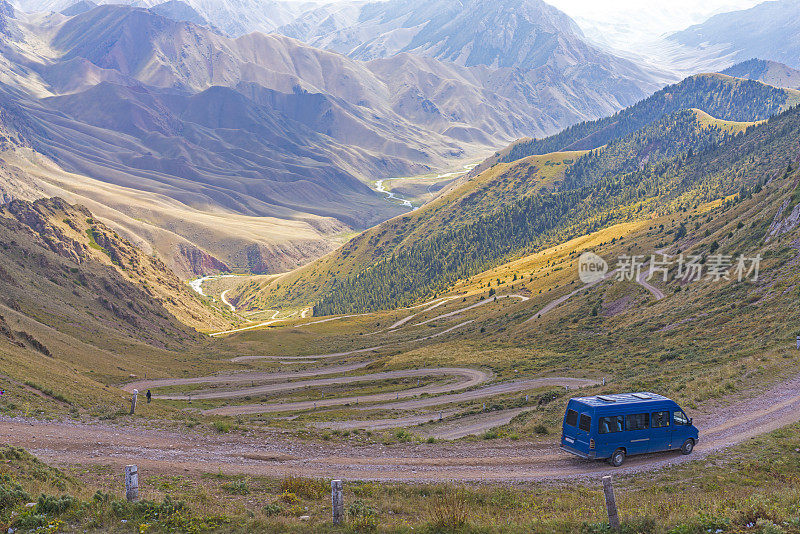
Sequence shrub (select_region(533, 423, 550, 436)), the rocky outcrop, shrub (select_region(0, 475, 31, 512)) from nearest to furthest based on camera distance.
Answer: shrub (select_region(0, 475, 31, 512)) → shrub (select_region(533, 423, 550, 436)) → the rocky outcrop

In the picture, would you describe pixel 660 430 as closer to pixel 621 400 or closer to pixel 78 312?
pixel 621 400

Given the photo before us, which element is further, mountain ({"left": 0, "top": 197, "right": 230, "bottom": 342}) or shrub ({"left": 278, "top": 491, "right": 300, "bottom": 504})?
mountain ({"left": 0, "top": 197, "right": 230, "bottom": 342})

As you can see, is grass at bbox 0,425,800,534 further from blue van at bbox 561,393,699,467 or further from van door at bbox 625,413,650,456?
van door at bbox 625,413,650,456

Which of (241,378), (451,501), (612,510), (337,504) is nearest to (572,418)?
(451,501)

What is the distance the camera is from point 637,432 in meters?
26.2

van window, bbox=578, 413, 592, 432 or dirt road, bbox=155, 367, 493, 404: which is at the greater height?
dirt road, bbox=155, 367, 493, 404

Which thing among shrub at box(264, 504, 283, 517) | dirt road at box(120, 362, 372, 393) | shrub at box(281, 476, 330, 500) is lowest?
shrub at box(264, 504, 283, 517)

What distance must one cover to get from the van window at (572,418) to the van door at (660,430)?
367 centimetres

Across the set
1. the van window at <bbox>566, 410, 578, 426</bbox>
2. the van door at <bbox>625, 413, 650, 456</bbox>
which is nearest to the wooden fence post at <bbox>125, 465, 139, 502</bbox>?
the van window at <bbox>566, 410, 578, 426</bbox>

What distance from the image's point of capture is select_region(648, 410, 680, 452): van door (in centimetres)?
2642

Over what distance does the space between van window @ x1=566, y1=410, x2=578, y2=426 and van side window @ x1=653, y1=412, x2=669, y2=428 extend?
382 cm

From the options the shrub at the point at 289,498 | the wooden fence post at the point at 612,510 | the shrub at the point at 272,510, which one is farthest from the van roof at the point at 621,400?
the shrub at the point at 272,510

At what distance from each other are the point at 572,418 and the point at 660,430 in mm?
4283

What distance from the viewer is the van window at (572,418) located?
87.8 ft
